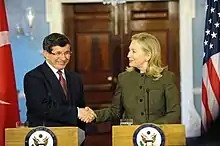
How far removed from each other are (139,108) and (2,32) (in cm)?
129

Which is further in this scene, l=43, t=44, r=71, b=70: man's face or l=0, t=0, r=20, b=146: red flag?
l=0, t=0, r=20, b=146: red flag

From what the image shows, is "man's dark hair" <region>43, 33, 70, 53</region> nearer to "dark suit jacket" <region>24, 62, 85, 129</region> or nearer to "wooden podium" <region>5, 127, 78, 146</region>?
"dark suit jacket" <region>24, 62, 85, 129</region>

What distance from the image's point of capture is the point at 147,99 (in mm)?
2855

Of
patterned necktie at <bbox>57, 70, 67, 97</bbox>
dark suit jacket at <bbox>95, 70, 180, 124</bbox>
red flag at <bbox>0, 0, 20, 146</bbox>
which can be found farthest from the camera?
red flag at <bbox>0, 0, 20, 146</bbox>

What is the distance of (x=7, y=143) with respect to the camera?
252 cm

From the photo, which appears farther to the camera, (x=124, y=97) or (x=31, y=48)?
(x=31, y=48)

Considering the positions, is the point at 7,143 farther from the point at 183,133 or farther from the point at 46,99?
the point at 183,133

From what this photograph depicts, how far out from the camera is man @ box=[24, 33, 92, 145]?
2832 millimetres

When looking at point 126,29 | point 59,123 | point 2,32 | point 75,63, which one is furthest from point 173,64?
point 59,123

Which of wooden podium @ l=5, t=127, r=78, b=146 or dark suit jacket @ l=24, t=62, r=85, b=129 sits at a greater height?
dark suit jacket @ l=24, t=62, r=85, b=129

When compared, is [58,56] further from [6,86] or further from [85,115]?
[6,86]

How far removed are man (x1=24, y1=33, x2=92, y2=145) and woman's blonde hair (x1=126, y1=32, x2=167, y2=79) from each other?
1.49 feet

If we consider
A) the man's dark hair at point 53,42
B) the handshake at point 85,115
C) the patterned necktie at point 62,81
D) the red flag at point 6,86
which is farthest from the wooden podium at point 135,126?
the red flag at point 6,86

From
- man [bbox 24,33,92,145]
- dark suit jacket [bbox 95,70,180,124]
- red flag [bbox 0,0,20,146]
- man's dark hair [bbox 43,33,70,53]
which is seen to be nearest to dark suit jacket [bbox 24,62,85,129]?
man [bbox 24,33,92,145]
